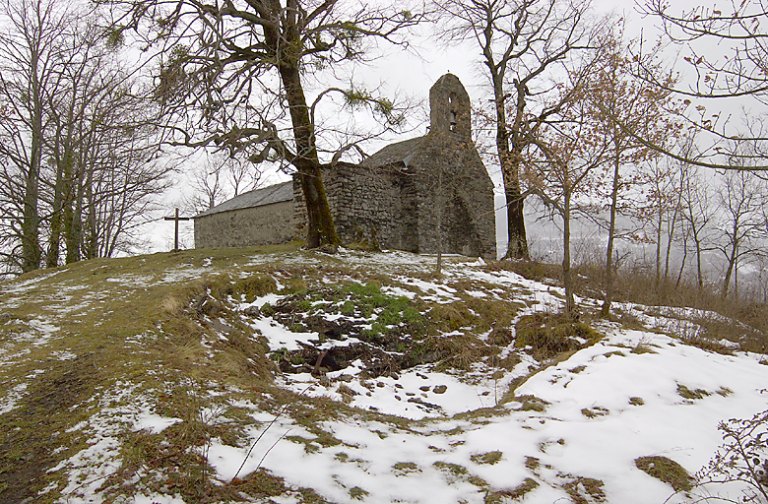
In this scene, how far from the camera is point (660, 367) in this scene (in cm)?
569

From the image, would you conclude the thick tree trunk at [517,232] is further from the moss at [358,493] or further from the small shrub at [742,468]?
the moss at [358,493]

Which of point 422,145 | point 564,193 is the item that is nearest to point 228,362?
point 564,193

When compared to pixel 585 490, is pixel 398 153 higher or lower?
higher

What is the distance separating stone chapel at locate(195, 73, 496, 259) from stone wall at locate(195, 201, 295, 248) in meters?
0.05

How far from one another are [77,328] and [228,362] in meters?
2.09

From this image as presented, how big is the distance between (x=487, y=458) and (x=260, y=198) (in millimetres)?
20882

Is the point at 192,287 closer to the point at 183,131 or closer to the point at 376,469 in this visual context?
the point at 183,131

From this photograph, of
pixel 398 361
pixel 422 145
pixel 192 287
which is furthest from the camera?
pixel 422 145

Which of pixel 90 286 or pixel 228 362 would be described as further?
pixel 90 286

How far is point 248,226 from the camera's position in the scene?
22.8m

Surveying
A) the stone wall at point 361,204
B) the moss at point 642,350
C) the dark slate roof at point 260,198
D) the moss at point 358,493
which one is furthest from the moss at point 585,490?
the dark slate roof at point 260,198

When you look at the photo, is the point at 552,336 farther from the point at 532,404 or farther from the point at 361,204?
the point at 361,204

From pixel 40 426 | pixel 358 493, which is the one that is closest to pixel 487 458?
pixel 358 493

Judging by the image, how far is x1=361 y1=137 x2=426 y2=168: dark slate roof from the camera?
62.2 feet
